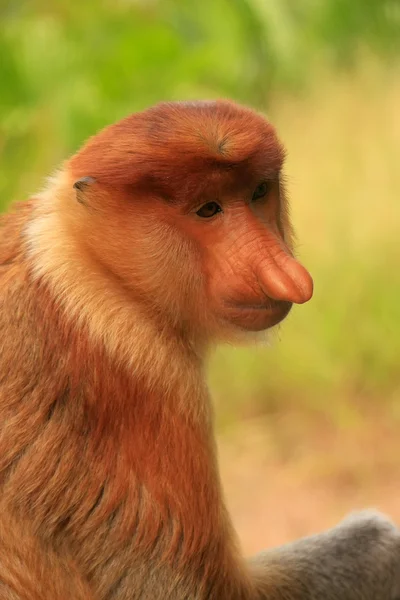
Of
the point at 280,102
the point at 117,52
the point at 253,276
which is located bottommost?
the point at 253,276

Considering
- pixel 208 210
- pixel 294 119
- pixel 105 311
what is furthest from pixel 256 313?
pixel 294 119

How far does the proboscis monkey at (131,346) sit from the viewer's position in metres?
3.04

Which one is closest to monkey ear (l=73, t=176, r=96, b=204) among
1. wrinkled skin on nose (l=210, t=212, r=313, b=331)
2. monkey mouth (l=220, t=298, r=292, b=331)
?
wrinkled skin on nose (l=210, t=212, r=313, b=331)

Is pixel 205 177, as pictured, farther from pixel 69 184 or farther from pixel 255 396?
pixel 255 396

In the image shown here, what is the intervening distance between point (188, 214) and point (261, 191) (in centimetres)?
30

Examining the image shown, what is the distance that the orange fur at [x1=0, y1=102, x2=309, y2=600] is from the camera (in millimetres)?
3041

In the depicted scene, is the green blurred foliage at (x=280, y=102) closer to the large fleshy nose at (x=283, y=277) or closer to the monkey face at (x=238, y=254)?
the monkey face at (x=238, y=254)

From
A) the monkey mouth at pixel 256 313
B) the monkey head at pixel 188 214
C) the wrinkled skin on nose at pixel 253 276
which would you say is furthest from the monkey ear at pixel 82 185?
the monkey mouth at pixel 256 313

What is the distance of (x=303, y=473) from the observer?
7.46 metres

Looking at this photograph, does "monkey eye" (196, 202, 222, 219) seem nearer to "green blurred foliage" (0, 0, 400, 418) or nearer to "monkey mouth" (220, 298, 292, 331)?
"monkey mouth" (220, 298, 292, 331)

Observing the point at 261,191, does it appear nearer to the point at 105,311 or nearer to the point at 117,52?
the point at 105,311

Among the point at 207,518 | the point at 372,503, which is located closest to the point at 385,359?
the point at 372,503

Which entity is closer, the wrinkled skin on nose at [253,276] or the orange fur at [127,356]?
the wrinkled skin on nose at [253,276]

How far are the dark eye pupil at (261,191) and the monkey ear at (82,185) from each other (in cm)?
53
